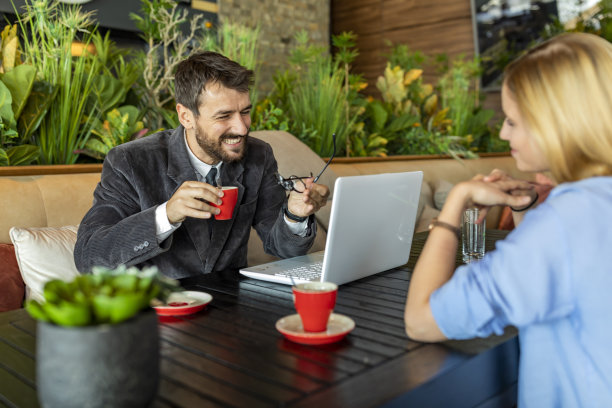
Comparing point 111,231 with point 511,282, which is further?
point 111,231

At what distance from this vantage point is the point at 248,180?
6.75 ft

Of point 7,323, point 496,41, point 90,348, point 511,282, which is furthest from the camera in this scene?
point 496,41

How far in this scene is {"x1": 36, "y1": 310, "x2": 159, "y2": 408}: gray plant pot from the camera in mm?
667

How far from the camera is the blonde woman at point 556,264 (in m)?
0.84

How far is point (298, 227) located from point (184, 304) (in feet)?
2.25

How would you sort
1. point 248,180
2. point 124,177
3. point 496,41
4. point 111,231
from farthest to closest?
point 496,41 → point 248,180 → point 124,177 → point 111,231

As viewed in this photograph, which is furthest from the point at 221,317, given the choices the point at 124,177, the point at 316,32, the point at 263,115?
the point at 316,32

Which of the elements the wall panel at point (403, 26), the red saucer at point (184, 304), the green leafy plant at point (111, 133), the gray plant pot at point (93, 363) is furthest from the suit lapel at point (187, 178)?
the wall panel at point (403, 26)

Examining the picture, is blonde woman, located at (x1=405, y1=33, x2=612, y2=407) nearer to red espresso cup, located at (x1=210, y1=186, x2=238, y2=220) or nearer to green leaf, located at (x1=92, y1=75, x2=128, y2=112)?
red espresso cup, located at (x1=210, y1=186, x2=238, y2=220)

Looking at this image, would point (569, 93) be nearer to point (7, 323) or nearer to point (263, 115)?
point (7, 323)

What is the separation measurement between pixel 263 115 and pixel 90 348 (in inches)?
112

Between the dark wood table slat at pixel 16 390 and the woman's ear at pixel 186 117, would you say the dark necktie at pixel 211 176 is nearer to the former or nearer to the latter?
the woman's ear at pixel 186 117

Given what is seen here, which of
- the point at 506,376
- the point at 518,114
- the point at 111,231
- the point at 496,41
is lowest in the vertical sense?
the point at 506,376

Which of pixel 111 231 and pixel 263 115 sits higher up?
pixel 263 115
